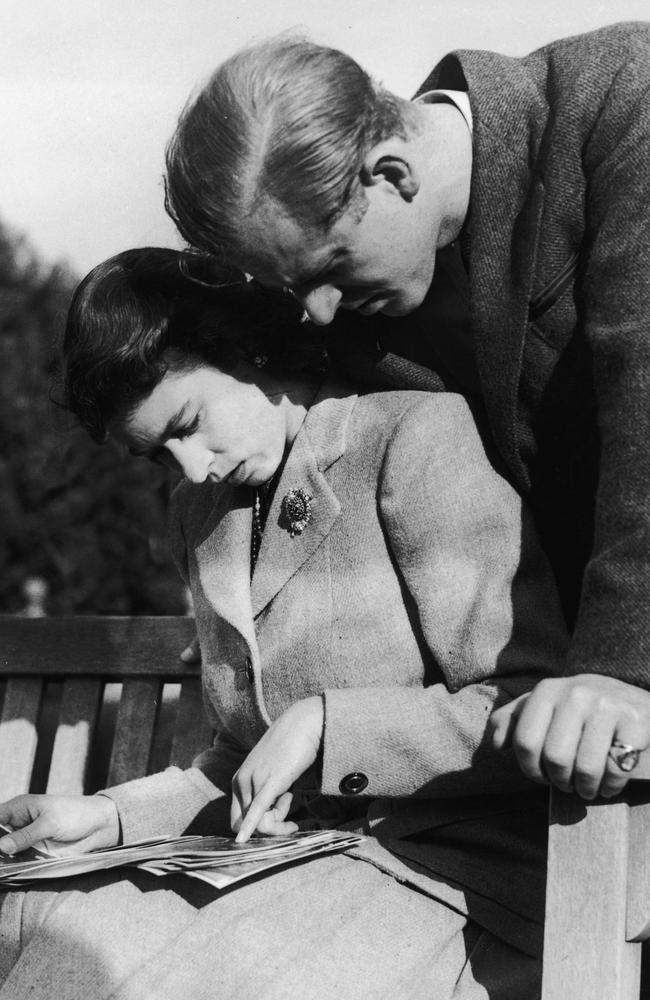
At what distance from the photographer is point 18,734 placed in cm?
316

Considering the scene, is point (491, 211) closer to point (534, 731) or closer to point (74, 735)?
point (534, 731)

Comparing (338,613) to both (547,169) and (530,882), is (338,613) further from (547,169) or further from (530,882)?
(547,169)

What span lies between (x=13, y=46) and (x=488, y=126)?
1.94 m

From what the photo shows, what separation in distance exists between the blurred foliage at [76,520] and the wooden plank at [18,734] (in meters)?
1.22

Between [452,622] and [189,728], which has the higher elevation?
[452,622]

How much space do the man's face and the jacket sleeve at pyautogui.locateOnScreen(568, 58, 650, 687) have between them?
27cm

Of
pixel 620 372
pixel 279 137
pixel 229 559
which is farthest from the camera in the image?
pixel 229 559

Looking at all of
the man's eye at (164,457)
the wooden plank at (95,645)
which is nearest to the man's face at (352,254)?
the man's eye at (164,457)

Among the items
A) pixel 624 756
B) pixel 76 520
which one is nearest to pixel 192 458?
pixel 624 756

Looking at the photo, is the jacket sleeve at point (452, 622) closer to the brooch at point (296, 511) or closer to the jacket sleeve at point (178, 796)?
the brooch at point (296, 511)

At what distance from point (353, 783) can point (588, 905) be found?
1.52ft

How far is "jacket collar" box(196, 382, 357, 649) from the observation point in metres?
2.33

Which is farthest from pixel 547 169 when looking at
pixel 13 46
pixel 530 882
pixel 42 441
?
pixel 42 441

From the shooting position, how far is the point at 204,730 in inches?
118
